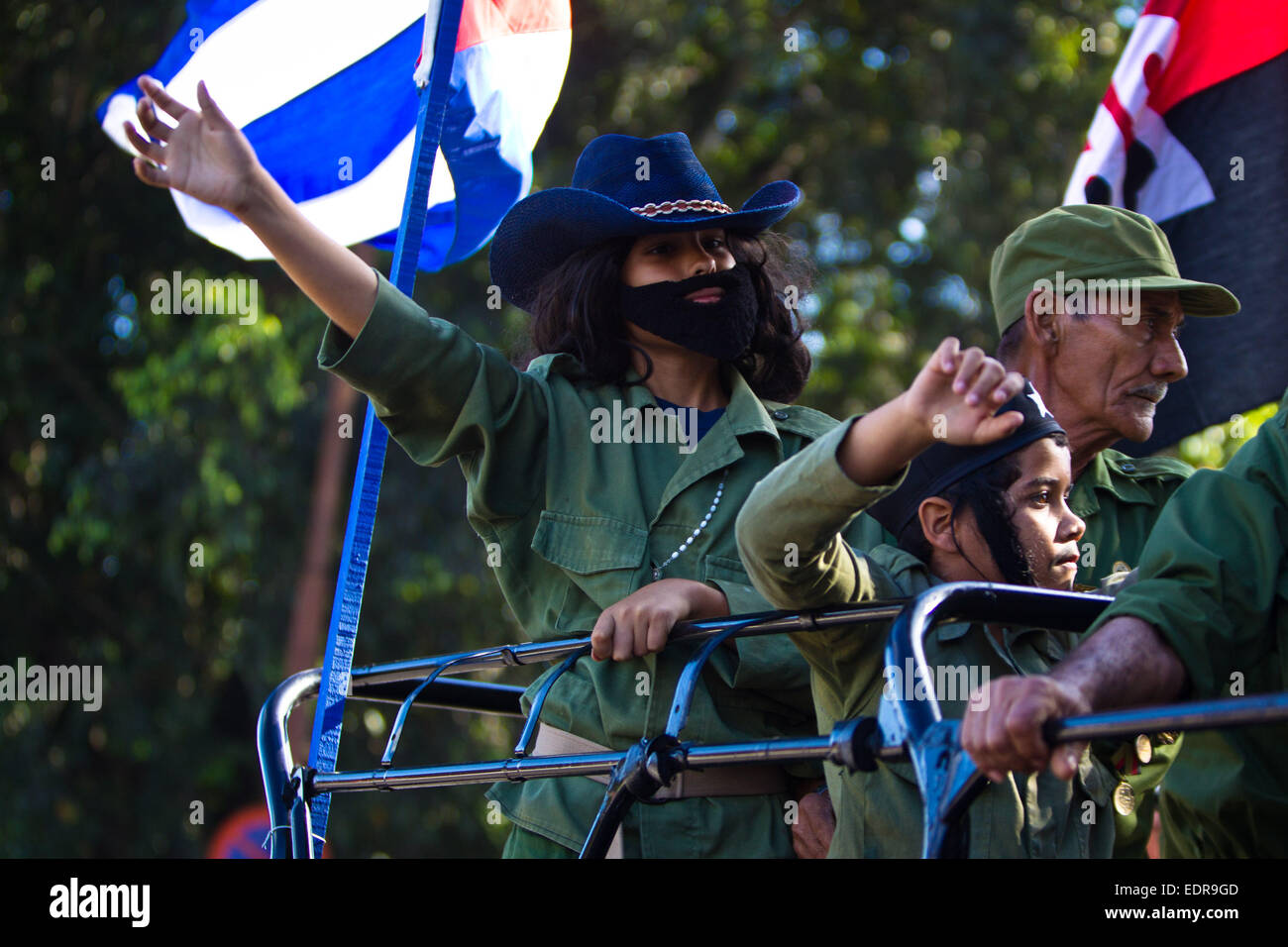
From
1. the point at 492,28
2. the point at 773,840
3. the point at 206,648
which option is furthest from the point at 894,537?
the point at 206,648

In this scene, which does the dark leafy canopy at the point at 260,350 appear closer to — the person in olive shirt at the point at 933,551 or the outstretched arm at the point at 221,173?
the outstretched arm at the point at 221,173

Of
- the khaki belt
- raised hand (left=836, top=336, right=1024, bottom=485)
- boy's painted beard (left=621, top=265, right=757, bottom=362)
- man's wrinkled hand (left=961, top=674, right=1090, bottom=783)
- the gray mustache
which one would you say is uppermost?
boy's painted beard (left=621, top=265, right=757, bottom=362)

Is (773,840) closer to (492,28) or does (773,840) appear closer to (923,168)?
(492,28)

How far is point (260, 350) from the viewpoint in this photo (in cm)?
840

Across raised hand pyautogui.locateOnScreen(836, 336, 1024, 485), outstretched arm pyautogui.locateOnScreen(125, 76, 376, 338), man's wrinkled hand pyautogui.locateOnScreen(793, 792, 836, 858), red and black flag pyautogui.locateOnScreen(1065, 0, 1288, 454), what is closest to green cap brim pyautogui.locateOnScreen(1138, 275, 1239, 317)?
red and black flag pyautogui.locateOnScreen(1065, 0, 1288, 454)

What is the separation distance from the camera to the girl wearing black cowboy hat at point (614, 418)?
2.66 m

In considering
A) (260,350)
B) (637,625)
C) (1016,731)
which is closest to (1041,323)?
(637,625)

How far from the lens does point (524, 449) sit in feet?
9.85

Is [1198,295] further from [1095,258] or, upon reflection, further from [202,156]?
[202,156]

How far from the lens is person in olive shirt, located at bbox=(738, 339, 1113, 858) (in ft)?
6.66

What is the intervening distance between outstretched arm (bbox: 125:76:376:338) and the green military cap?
1588 mm

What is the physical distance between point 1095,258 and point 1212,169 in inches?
43.5

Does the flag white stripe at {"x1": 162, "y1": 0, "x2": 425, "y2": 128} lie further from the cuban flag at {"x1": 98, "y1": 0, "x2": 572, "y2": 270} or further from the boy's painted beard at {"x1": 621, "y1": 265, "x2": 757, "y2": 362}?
the boy's painted beard at {"x1": 621, "y1": 265, "x2": 757, "y2": 362}

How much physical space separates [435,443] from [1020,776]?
116 centimetres
